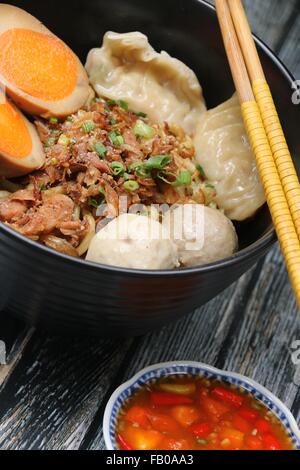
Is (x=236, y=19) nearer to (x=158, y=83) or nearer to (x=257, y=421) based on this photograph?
(x=158, y=83)

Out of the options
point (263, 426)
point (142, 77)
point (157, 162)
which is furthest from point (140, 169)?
point (263, 426)

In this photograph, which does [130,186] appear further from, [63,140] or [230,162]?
[230,162]

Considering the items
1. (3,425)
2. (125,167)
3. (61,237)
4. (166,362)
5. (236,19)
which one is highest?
(236,19)

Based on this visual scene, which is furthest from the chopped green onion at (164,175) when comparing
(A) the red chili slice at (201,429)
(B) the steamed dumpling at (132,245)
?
(A) the red chili slice at (201,429)

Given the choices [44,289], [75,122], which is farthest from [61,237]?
[75,122]

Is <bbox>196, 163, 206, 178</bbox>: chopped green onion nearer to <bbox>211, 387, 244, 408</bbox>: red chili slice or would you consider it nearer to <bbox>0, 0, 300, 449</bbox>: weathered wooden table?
<bbox>0, 0, 300, 449</bbox>: weathered wooden table

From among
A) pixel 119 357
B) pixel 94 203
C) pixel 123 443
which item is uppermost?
pixel 94 203

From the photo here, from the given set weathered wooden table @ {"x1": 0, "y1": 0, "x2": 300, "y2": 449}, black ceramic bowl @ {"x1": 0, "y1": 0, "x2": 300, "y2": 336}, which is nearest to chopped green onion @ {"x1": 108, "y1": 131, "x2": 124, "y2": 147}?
black ceramic bowl @ {"x1": 0, "y1": 0, "x2": 300, "y2": 336}
